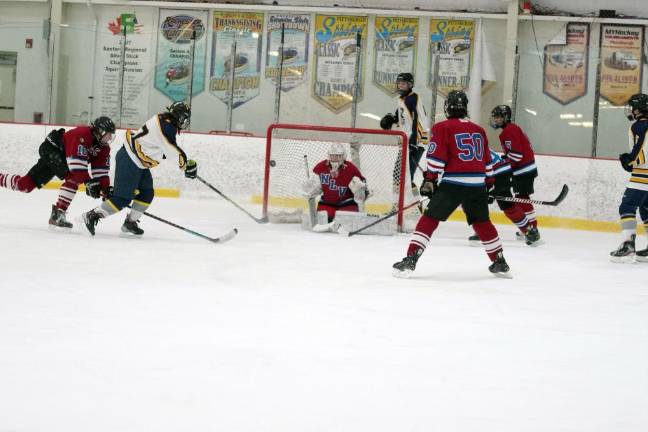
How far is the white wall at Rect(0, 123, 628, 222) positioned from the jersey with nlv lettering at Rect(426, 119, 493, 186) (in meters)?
3.76

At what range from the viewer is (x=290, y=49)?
10.2 meters

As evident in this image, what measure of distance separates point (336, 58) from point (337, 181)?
13.8ft

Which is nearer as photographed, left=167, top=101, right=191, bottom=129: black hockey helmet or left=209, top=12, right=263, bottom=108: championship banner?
left=167, top=101, right=191, bottom=129: black hockey helmet

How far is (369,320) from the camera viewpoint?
9.34 feet

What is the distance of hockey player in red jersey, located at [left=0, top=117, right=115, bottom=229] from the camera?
5023mm

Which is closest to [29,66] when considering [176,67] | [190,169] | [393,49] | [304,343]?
[176,67]

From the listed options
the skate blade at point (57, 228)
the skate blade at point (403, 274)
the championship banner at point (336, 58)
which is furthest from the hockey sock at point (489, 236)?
the championship banner at point (336, 58)

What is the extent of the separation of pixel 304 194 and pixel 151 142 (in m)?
1.55

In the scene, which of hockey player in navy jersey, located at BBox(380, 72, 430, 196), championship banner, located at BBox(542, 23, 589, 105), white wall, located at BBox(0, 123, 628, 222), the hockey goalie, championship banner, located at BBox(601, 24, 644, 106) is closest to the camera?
the hockey goalie

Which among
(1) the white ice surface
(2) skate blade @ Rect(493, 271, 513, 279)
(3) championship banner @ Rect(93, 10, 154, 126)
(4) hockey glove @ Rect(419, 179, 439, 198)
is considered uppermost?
(3) championship banner @ Rect(93, 10, 154, 126)

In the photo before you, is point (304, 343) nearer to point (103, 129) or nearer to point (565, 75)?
point (103, 129)

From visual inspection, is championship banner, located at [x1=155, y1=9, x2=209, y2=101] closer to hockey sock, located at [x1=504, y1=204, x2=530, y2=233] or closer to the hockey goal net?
the hockey goal net

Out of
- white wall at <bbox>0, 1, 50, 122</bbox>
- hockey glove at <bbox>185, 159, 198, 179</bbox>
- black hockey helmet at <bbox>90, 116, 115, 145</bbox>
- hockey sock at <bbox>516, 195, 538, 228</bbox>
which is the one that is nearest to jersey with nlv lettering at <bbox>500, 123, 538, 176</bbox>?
hockey sock at <bbox>516, 195, 538, 228</bbox>

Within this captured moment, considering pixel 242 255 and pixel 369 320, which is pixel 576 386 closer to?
pixel 369 320
